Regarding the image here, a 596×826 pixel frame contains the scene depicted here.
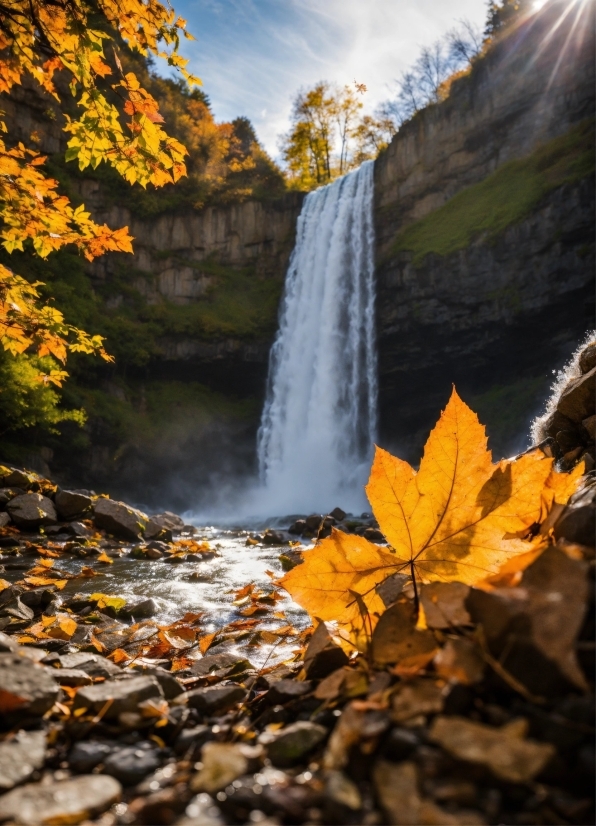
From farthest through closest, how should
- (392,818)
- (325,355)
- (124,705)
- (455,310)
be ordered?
(325,355) < (455,310) < (124,705) < (392,818)

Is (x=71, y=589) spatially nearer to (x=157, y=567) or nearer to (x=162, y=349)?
(x=157, y=567)

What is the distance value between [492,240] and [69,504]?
19.8 meters

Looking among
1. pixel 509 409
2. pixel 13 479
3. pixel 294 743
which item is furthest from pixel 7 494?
pixel 509 409

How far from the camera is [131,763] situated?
2.89ft

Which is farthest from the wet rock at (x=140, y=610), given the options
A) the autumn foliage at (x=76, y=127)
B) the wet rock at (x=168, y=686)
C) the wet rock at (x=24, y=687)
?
the wet rock at (x=24, y=687)

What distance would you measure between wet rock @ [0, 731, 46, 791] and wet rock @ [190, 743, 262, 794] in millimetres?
304

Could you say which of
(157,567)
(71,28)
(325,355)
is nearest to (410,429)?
(325,355)

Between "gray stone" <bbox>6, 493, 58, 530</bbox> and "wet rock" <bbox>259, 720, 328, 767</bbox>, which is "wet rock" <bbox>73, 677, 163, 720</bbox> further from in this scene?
"gray stone" <bbox>6, 493, 58, 530</bbox>

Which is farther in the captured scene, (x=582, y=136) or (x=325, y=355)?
(x=325, y=355)

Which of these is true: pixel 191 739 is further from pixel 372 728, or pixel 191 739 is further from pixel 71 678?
pixel 71 678

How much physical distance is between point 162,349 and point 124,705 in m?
27.2

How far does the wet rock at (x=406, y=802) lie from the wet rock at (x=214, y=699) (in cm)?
70

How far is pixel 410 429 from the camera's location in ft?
78.8

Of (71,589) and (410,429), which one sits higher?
(410,429)
